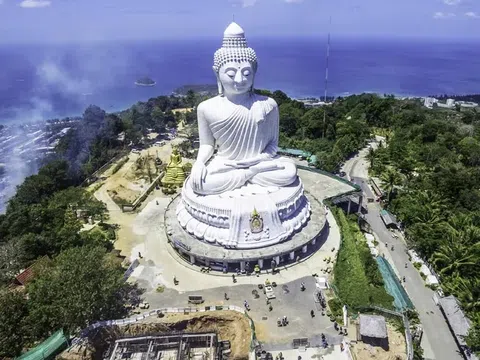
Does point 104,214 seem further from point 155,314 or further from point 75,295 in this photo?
point 155,314

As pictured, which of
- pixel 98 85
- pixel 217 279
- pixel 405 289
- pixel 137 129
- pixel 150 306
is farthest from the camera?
pixel 98 85

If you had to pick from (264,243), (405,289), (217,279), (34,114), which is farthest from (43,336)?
(34,114)

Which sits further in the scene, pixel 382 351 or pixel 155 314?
pixel 155 314

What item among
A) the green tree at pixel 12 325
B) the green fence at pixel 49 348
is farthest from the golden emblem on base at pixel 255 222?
the green tree at pixel 12 325

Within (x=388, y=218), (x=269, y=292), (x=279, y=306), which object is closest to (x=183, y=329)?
(x=269, y=292)

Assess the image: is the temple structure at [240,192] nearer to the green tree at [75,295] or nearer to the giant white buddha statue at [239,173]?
the giant white buddha statue at [239,173]

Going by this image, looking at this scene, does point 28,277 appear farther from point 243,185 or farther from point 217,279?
point 243,185
